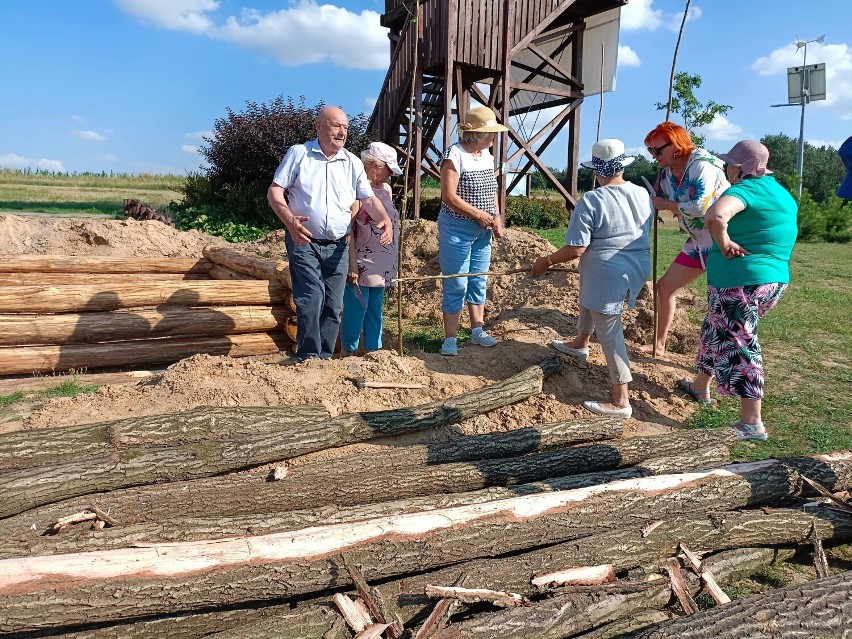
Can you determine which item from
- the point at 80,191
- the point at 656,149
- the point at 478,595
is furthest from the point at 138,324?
the point at 80,191

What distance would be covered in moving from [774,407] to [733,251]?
1735 mm

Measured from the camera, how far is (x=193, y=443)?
Result: 11.4 feet

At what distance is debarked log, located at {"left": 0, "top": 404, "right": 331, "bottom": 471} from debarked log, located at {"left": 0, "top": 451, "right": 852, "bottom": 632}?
119cm

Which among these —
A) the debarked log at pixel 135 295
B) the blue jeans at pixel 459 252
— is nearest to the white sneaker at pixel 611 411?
the blue jeans at pixel 459 252

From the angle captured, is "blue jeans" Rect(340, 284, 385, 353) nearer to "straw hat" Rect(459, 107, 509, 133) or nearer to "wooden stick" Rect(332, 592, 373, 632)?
"straw hat" Rect(459, 107, 509, 133)

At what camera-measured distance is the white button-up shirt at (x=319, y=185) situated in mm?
4758

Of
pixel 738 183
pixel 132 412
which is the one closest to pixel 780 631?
pixel 738 183

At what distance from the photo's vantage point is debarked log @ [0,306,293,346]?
5629mm

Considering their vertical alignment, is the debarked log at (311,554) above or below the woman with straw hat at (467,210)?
below

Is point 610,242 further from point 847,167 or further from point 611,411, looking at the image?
point 847,167

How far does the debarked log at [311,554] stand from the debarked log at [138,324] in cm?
415

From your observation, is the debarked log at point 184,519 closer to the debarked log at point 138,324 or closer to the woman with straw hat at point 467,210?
the woman with straw hat at point 467,210

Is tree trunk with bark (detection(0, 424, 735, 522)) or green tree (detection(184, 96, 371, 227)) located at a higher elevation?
green tree (detection(184, 96, 371, 227))

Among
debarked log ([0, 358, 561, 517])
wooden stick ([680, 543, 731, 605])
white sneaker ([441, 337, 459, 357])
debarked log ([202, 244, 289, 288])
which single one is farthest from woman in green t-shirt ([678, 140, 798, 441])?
debarked log ([202, 244, 289, 288])
